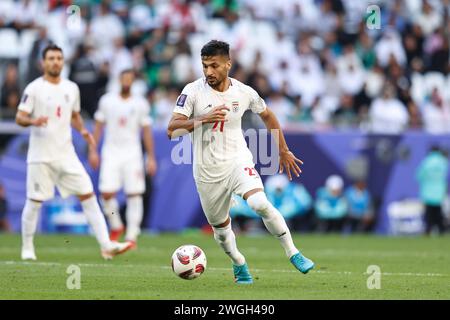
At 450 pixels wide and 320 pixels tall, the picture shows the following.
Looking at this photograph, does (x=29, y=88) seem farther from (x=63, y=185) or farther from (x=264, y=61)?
(x=264, y=61)

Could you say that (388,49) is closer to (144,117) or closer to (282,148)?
(144,117)

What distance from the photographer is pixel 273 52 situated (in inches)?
1065

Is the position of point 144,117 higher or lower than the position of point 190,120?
higher

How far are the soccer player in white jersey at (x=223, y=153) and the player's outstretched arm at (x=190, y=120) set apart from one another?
0.03ft

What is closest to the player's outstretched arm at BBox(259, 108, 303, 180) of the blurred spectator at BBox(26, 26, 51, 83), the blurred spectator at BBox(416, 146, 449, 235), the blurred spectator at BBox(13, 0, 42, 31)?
the blurred spectator at BBox(26, 26, 51, 83)

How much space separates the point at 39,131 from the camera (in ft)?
50.4

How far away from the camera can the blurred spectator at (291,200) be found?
23.6 metres

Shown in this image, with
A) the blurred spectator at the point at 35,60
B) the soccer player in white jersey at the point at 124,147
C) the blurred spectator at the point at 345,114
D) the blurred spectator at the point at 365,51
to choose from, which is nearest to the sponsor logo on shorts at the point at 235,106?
the soccer player in white jersey at the point at 124,147

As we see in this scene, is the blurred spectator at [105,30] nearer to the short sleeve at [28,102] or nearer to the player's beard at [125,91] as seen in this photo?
the player's beard at [125,91]

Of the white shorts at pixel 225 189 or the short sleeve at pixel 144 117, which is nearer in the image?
the white shorts at pixel 225 189

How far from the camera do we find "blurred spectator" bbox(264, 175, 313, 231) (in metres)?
23.6

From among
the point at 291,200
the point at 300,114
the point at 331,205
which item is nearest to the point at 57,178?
the point at 291,200

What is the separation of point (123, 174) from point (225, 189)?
7.35m

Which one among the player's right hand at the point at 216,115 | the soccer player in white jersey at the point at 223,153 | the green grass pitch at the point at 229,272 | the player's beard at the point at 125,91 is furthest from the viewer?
the player's beard at the point at 125,91
